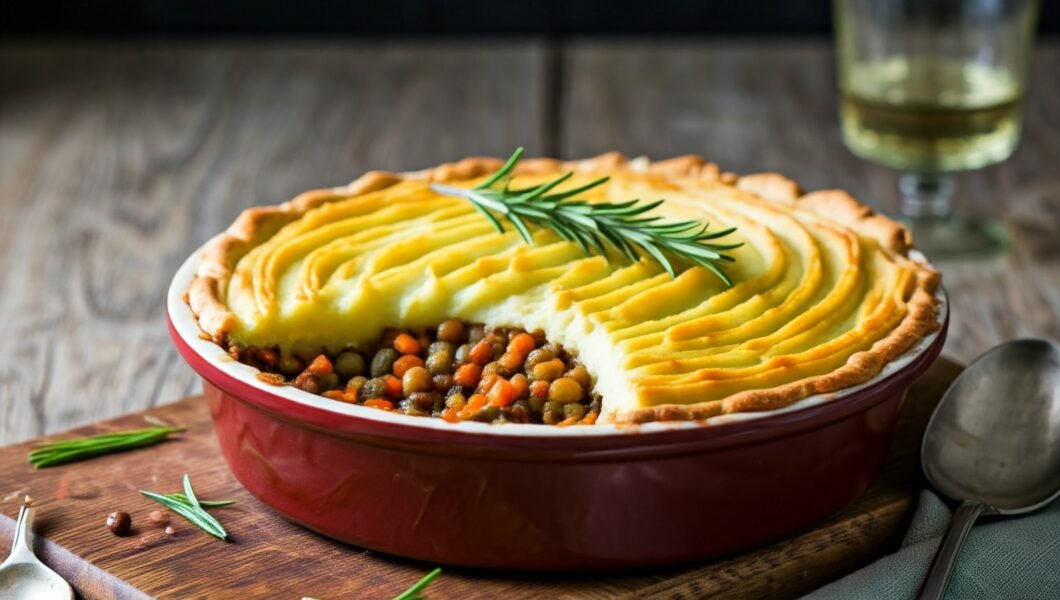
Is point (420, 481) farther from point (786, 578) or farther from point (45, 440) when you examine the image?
point (45, 440)

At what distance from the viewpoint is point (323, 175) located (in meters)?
5.11

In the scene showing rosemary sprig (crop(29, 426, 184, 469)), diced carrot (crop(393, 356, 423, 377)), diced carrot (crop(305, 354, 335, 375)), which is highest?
diced carrot (crop(305, 354, 335, 375))

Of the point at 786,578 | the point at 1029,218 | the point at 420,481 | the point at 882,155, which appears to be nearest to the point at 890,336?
the point at 786,578

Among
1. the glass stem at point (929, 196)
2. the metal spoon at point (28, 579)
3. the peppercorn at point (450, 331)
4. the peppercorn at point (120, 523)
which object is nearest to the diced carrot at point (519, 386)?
the peppercorn at point (450, 331)

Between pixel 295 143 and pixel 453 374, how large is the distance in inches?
113

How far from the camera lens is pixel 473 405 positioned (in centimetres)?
250

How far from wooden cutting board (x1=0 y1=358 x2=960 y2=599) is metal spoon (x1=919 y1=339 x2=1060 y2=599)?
7cm

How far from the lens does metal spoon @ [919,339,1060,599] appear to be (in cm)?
273

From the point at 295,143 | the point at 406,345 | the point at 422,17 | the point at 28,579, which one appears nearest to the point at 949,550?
the point at 406,345

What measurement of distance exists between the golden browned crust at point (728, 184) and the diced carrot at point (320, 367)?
0.17m

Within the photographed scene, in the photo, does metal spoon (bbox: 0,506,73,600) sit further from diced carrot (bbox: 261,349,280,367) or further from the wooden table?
the wooden table

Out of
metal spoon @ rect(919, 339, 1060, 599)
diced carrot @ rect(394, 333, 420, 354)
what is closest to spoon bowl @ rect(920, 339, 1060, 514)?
metal spoon @ rect(919, 339, 1060, 599)

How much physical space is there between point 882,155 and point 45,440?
8.84 ft

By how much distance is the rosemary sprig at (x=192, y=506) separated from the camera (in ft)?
8.32
